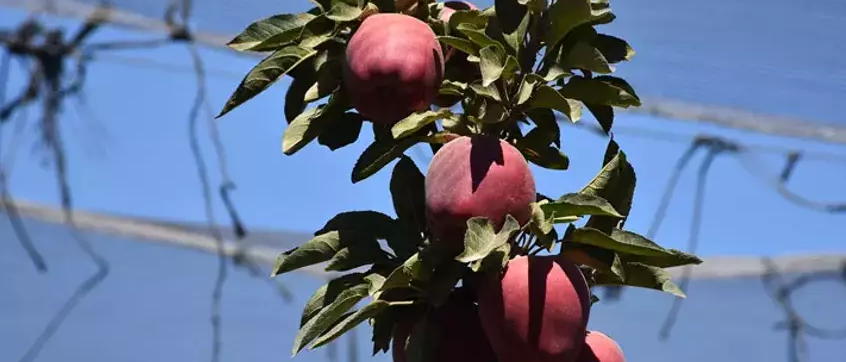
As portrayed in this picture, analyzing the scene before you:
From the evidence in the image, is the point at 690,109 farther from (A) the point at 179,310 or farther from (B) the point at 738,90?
(A) the point at 179,310

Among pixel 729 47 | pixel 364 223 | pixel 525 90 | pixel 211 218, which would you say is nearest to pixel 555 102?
pixel 525 90

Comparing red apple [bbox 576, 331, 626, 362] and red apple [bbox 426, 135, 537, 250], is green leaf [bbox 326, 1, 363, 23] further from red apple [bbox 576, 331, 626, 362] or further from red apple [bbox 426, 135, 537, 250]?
red apple [bbox 576, 331, 626, 362]

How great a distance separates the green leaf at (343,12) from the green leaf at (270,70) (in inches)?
1.0

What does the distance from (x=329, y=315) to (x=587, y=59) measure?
184mm

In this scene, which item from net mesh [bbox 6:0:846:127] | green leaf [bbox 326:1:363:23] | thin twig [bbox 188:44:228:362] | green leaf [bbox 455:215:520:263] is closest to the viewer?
green leaf [bbox 455:215:520:263]

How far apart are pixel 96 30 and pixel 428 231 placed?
1.41 m

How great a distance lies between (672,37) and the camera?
63.4 inches

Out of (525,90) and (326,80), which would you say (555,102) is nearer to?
(525,90)

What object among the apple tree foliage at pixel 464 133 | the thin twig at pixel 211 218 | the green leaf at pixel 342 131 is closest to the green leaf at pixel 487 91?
the apple tree foliage at pixel 464 133

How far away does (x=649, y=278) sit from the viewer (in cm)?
50

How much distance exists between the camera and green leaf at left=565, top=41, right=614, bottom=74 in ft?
1.69

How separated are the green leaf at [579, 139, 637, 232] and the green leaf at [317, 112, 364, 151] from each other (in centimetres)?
14

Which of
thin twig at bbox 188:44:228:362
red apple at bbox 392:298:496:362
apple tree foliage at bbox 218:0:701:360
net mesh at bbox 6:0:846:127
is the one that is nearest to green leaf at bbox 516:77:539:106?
apple tree foliage at bbox 218:0:701:360

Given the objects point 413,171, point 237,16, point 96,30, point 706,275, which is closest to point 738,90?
point 706,275
